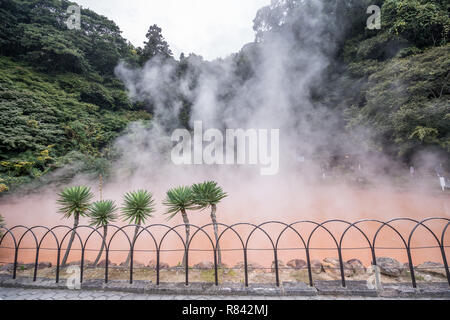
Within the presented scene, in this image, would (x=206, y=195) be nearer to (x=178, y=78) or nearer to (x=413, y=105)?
(x=413, y=105)

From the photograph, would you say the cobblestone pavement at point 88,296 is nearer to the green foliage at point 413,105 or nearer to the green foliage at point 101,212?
the green foliage at point 101,212

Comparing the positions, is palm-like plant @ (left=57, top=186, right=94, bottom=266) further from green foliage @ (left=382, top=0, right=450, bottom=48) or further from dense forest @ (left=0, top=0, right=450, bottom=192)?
green foliage @ (left=382, top=0, right=450, bottom=48)

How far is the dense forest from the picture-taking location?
845 cm

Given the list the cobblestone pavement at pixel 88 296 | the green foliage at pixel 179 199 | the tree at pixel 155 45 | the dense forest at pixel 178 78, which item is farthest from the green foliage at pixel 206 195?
the tree at pixel 155 45

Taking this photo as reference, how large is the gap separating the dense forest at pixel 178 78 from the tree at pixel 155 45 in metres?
0.54

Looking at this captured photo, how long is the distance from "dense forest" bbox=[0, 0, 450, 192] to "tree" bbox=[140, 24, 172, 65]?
0.54 metres

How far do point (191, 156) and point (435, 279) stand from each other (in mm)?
12430

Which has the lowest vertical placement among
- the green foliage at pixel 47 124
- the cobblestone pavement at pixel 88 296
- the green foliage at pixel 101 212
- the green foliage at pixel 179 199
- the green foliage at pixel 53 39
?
the cobblestone pavement at pixel 88 296

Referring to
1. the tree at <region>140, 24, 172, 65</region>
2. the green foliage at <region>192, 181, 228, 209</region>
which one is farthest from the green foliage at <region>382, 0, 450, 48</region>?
the tree at <region>140, 24, 172, 65</region>

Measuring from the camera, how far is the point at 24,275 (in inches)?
114

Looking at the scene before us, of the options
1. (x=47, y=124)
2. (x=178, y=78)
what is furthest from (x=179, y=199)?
(x=178, y=78)

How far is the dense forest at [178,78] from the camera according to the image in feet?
27.7
